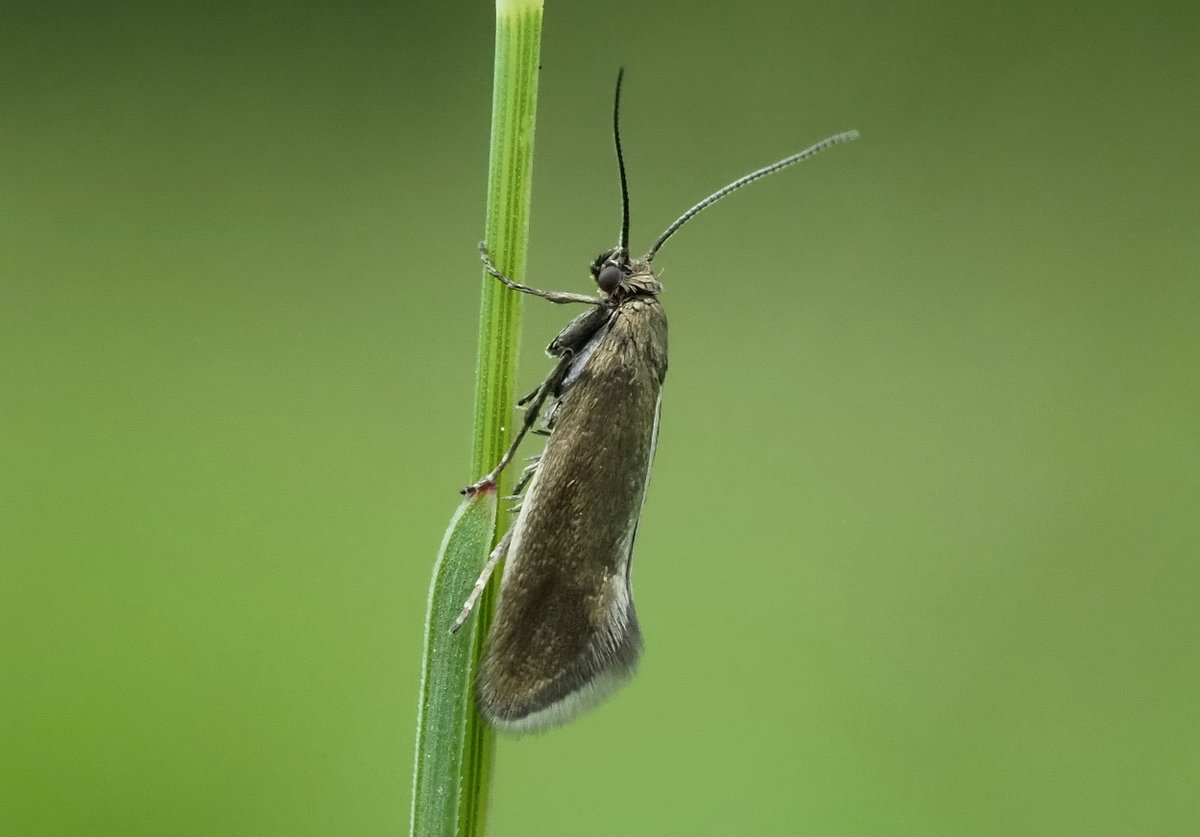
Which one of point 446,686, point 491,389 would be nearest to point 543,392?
point 491,389

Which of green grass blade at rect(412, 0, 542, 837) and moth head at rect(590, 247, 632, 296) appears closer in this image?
green grass blade at rect(412, 0, 542, 837)

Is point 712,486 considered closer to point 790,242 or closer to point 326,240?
point 790,242

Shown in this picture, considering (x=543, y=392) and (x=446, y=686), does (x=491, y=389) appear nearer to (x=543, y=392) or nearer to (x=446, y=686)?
(x=446, y=686)

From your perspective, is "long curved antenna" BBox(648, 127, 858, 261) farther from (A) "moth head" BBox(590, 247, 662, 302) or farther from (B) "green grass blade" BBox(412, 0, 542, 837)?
(B) "green grass blade" BBox(412, 0, 542, 837)

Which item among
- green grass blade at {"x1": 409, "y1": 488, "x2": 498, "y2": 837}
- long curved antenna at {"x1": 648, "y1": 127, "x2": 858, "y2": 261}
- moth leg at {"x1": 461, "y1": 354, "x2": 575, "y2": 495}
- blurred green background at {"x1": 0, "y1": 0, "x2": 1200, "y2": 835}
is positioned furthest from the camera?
blurred green background at {"x1": 0, "y1": 0, "x2": 1200, "y2": 835}

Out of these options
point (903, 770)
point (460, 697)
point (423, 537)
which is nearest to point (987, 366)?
point (903, 770)

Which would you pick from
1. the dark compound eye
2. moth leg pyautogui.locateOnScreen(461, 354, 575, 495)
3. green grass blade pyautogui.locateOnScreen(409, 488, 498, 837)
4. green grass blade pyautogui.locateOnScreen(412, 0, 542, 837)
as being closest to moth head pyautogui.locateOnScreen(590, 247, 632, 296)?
the dark compound eye

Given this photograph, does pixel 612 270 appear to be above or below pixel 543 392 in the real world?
above

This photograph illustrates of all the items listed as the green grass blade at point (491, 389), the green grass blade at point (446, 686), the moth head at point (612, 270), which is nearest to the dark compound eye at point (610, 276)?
the moth head at point (612, 270)
